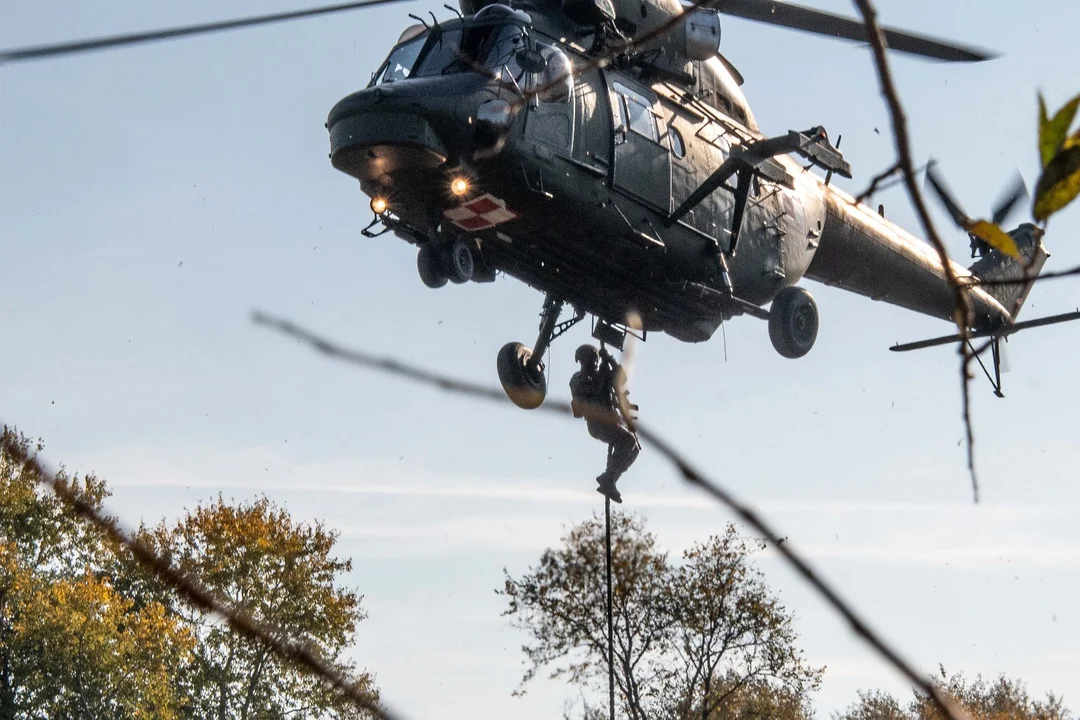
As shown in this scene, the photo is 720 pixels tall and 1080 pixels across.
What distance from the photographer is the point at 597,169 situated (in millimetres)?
14984

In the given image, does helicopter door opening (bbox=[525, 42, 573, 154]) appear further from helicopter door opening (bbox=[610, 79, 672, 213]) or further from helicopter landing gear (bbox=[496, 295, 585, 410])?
helicopter landing gear (bbox=[496, 295, 585, 410])

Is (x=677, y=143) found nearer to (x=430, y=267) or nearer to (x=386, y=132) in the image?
(x=430, y=267)

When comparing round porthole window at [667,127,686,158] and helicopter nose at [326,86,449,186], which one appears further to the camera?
round porthole window at [667,127,686,158]

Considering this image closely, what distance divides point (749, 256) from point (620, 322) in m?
1.62

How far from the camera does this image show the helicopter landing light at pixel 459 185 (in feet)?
46.8

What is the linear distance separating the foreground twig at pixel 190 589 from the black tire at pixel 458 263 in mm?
13471

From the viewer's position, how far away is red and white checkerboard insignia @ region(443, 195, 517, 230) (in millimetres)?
14445

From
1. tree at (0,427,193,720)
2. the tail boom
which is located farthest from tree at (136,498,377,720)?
the tail boom

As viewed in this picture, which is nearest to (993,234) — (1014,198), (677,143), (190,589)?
(190,589)

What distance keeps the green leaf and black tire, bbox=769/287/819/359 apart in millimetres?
15992

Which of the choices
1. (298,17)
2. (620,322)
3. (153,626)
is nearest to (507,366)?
(620,322)

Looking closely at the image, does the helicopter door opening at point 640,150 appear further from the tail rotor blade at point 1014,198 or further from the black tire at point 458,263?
the tail rotor blade at point 1014,198

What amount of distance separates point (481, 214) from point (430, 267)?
2.59 feet

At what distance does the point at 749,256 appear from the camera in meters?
17.2
